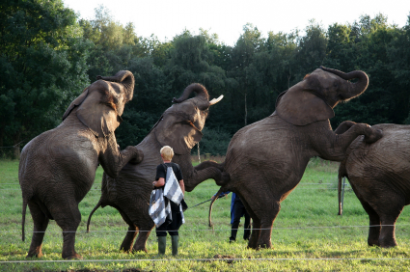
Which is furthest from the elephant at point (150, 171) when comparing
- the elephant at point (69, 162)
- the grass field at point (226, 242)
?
the grass field at point (226, 242)

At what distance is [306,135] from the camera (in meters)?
7.73

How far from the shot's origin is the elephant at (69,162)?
643 cm

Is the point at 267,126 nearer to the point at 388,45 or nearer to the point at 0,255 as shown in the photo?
the point at 0,255

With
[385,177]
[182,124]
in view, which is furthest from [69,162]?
[385,177]

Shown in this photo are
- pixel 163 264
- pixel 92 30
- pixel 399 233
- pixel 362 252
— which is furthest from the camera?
pixel 92 30

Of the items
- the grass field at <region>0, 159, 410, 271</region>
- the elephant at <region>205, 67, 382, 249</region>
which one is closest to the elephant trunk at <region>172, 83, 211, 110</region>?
the elephant at <region>205, 67, 382, 249</region>

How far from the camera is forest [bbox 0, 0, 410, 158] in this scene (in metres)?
27.4

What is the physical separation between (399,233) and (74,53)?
23.9 metres

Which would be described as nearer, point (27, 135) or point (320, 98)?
point (320, 98)

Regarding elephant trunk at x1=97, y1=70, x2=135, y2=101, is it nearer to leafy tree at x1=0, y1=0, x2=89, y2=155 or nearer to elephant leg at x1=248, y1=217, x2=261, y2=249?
A: elephant leg at x1=248, y1=217, x2=261, y2=249

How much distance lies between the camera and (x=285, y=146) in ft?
24.7

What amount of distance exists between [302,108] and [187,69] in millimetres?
33468

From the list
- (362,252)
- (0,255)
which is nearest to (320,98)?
(362,252)

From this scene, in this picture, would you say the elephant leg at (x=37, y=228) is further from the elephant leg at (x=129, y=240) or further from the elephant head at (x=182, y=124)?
the elephant head at (x=182, y=124)
